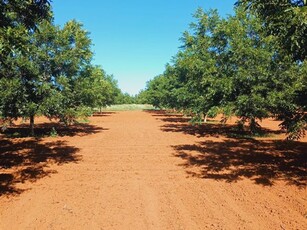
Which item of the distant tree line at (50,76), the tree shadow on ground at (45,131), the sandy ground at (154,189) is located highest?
the distant tree line at (50,76)

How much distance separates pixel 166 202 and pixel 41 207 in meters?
3.22

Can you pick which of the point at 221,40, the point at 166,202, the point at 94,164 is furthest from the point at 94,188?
the point at 221,40

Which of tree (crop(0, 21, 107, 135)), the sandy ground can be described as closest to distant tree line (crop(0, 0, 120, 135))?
tree (crop(0, 21, 107, 135))

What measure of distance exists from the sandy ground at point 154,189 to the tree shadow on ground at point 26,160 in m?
0.03

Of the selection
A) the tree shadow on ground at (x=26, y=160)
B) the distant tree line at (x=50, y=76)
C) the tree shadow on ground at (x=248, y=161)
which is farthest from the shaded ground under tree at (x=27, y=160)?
the tree shadow on ground at (x=248, y=161)

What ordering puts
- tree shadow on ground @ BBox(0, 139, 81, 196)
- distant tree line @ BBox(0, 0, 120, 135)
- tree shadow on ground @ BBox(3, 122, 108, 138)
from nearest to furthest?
1. tree shadow on ground @ BBox(0, 139, 81, 196)
2. distant tree line @ BBox(0, 0, 120, 135)
3. tree shadow on ground @ BBox(3, 122, 108, 138)

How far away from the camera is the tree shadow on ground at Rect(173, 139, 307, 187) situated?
410 inches

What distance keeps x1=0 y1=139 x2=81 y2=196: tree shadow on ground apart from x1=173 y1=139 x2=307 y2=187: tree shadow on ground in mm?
5652

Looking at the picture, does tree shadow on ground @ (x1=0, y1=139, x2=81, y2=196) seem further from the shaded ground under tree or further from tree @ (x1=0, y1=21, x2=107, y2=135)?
tree @ (x1=0, y1=21, x2=107, y2=135)

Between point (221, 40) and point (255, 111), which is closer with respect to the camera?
point (255, 111)

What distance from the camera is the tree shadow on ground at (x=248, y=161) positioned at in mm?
10421

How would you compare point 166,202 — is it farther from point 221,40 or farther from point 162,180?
point 221,40

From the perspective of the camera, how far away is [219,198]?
8203mm

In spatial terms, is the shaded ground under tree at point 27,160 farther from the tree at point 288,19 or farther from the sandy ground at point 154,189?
the tree at point 288,19
